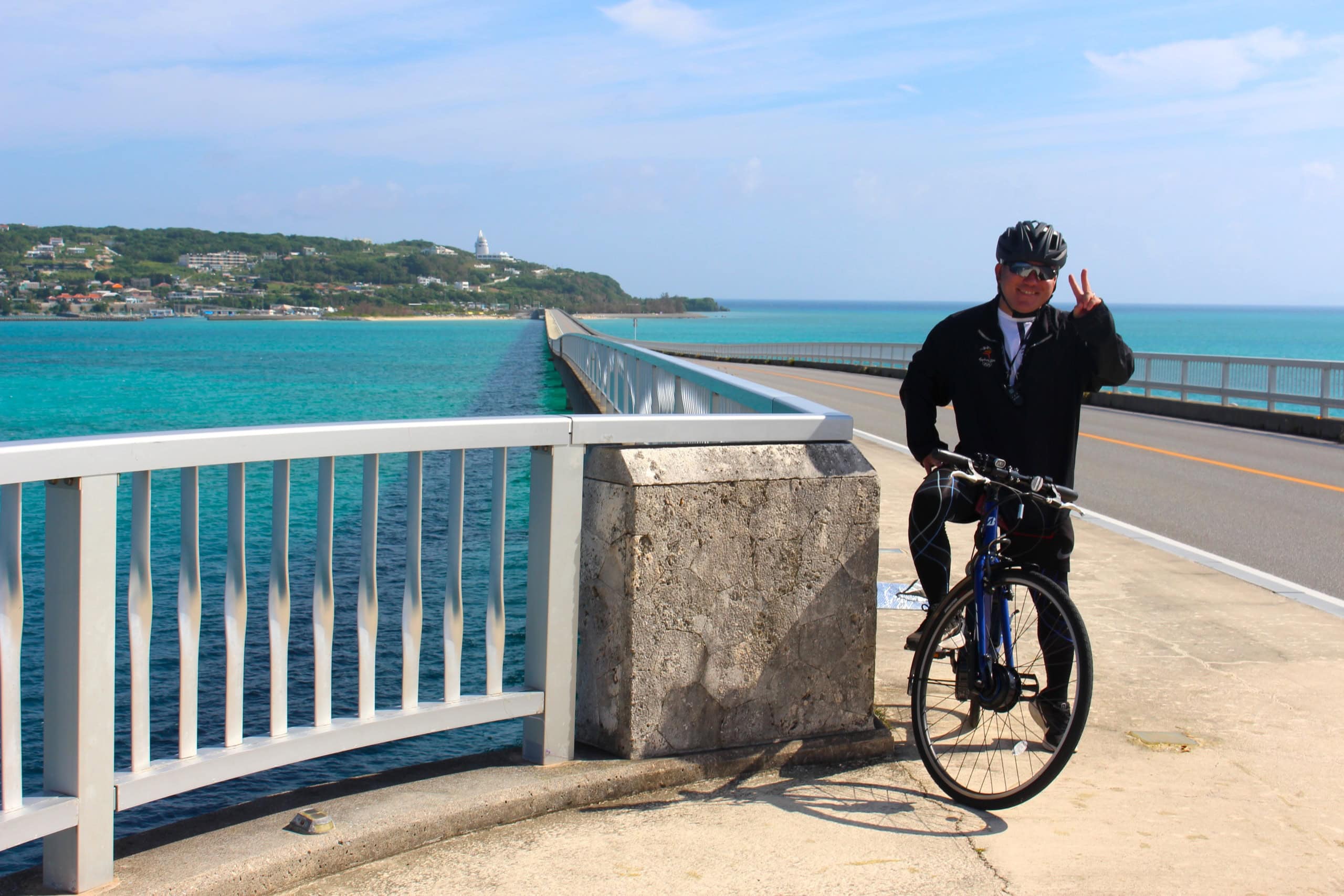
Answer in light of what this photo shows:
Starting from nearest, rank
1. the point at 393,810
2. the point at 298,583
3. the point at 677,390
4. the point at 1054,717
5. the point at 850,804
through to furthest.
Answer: the point at 393,810 → the point at 850,804 → the point at 1054,717 → the point at 298,583 → the point at 677,390

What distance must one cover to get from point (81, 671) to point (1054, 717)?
290cm

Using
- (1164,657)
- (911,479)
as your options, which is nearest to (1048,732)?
(1164,657)

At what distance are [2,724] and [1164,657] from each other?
15.8 feet

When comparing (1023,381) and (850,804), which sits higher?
(1023,381)

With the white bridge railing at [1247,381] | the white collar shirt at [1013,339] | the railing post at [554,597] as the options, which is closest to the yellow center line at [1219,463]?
the white bridge railing at [1247,381]

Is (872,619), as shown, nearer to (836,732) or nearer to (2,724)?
(836,732)

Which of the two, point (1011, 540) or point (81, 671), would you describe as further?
point (1011, 540)

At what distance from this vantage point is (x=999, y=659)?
4.06m

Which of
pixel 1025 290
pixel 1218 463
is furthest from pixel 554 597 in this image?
pixel 1218 463

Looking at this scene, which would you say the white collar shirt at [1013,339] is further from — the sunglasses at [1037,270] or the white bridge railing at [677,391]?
the white bridge railing at [677,391]

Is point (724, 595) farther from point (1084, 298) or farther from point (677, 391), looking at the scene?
point (677, 391)

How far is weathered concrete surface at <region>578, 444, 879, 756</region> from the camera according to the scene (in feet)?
12.9

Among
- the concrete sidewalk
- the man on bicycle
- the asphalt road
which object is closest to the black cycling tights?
the man on bicycle

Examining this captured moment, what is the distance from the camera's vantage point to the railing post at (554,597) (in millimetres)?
3912
